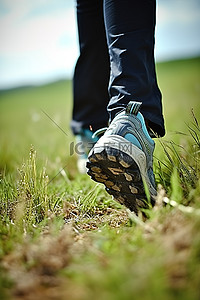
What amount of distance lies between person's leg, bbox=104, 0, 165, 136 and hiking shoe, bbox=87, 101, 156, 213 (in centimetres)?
9

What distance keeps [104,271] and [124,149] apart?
60 cm

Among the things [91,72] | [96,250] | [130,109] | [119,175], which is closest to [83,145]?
[91,72]

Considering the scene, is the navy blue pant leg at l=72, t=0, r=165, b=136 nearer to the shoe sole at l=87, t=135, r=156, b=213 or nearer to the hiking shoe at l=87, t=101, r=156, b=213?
the hiking shoe at l=87, t=101, r=156, b=213

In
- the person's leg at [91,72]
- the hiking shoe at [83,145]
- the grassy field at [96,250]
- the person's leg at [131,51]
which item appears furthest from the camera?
the hiking shoe at [83,145]

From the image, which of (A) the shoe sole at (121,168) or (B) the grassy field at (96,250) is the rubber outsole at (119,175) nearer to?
(A) the shoe sole at (121,168)

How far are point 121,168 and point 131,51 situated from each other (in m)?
0.58

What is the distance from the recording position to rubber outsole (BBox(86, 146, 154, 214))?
1418 mm

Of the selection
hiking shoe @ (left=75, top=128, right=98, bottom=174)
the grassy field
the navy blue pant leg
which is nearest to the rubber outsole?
the grassy field

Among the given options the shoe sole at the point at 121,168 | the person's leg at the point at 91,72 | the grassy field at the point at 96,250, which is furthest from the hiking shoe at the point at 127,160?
the person's leg at the point at 91,72

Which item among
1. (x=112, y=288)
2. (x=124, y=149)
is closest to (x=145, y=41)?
(x=124, y=149)

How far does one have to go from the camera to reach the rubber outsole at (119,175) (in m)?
1.42

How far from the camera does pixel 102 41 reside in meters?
2.54

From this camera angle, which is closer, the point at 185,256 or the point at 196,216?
the point at 185,256

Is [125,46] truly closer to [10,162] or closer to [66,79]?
[10,162]
